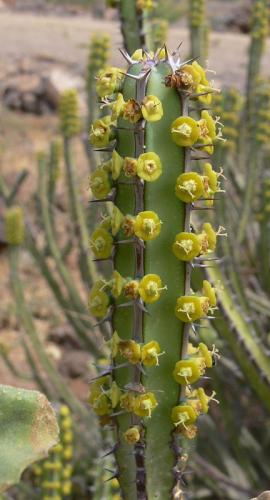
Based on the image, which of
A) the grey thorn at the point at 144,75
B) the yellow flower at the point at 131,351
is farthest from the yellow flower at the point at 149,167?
the yellow flower at the point at 131,351

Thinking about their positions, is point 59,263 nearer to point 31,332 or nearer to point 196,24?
point 31,332

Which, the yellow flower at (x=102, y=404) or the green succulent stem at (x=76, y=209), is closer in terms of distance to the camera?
the yellow flower at (x=102, y=404)

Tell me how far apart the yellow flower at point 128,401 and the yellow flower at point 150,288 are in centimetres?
14

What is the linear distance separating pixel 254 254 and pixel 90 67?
1134 mm

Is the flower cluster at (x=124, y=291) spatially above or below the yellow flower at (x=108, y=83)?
below

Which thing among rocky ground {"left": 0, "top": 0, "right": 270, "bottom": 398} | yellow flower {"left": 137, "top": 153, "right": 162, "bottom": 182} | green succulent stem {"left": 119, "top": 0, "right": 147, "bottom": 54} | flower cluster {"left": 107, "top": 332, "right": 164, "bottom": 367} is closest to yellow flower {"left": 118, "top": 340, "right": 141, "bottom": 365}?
flower cluster {"left": 107, "top": 332, "right": 164, "bottom": 367}

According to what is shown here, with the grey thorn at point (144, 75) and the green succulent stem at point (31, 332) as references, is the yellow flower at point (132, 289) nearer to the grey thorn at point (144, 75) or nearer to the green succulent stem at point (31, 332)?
the grey thorn at point (144, 75)

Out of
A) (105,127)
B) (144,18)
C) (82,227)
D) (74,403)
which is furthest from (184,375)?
(82,227)

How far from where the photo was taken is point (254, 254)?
3666mm

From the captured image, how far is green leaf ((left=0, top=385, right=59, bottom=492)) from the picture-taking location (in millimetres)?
1018

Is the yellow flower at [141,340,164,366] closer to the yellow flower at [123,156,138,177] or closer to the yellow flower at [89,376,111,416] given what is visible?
the yellow flower at [89,376,111,416]

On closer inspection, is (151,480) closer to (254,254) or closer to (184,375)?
(184,375)

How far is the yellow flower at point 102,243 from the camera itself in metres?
1.11

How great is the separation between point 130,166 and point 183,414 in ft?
1.15
